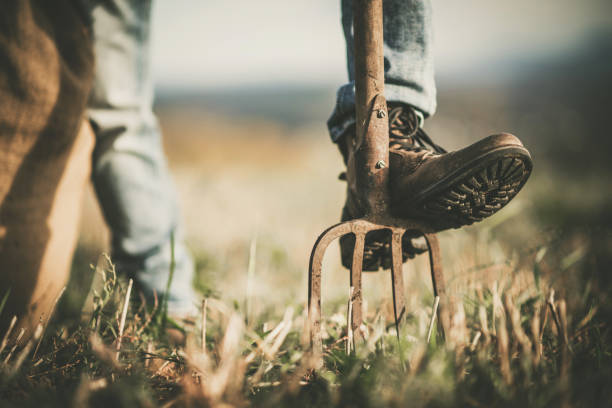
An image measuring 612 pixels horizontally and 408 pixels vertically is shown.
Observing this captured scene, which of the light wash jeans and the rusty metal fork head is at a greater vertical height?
the light wash jeans

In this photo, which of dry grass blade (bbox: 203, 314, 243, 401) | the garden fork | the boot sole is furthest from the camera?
the garden fork

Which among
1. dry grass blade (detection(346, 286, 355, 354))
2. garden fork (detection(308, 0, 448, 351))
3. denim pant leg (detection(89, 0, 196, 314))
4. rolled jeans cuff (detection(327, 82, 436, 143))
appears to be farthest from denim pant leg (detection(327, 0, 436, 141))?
denim pant leg (detection(89, 0, 196, 314))

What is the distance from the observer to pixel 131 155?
5.48ft

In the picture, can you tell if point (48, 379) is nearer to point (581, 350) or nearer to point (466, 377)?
point (466, 377)

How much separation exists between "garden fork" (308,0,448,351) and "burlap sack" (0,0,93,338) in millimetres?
881

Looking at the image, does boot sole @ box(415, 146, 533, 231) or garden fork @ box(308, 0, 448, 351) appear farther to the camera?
garden fork @ box(308, 0, 448, 351)

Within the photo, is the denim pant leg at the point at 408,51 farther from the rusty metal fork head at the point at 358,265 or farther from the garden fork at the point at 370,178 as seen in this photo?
the rusty metal fork head at the point at 358,265

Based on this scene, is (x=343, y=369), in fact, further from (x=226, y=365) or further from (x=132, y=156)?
(x=132, y=156)

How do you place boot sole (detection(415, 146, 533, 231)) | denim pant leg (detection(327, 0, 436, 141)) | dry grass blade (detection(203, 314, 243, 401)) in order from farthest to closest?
denim pant leg (detection(327, 0, 436, 141)) → boot sole (detection(415, 146, 533, 231)) → dry grass blade (detection(203, 314, 243, 401))

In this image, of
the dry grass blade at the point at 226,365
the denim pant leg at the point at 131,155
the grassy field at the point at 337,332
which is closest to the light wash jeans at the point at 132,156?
the denim pant leg at the point at 131,155

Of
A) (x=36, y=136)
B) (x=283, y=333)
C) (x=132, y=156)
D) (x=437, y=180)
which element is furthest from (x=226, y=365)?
(x=132, y=156)

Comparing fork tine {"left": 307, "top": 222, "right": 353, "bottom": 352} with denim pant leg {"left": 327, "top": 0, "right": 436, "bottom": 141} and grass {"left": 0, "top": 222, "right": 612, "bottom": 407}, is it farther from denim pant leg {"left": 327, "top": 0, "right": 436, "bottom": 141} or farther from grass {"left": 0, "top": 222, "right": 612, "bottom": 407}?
denim pant leg {"left": 327, "top": 0, "right": 436, "bottom": 141}

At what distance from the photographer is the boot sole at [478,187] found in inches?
39.4

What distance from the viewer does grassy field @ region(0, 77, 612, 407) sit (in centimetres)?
87
